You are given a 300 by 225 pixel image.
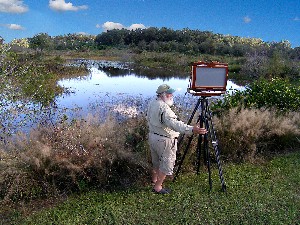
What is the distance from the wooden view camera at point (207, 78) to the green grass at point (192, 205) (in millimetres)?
1585

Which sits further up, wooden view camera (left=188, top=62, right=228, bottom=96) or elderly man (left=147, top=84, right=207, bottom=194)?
wooden view camera (left=188, top=62, right=228, bottom=96)

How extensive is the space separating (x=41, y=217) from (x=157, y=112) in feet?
6.84

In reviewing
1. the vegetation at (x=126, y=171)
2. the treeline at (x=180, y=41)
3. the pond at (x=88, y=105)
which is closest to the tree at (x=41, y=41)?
the treeline at (x=180, y=41)

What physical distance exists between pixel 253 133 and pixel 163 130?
2.86m

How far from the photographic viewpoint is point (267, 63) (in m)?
27.7

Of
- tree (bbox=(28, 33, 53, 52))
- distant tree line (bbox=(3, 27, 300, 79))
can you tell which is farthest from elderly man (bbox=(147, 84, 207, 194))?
tree (bbox=(28, 33, 53, 52))

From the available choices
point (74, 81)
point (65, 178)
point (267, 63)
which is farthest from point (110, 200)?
point (267, 63)

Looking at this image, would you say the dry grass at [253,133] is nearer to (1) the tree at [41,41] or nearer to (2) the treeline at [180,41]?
(2) the treeline at [180,41]

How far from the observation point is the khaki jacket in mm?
4555

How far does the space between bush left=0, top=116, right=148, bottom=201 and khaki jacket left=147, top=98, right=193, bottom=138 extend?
0.83 meters

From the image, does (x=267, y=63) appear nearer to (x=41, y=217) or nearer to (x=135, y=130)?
(x=135, y=130)

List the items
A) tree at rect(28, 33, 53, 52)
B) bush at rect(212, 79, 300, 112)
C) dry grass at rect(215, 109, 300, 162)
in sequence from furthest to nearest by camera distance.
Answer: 1. tree at rect(28, 33, 53, 52)
2. bush at rect(212, 79, 300, 112)
3. dry grass at rect(215, 109, 300, 162)

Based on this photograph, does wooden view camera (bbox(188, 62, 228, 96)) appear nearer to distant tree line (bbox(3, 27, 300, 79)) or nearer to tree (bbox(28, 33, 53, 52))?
distant tree line (bbox(3, 27, 300, 79))

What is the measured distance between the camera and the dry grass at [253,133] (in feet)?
22.5
